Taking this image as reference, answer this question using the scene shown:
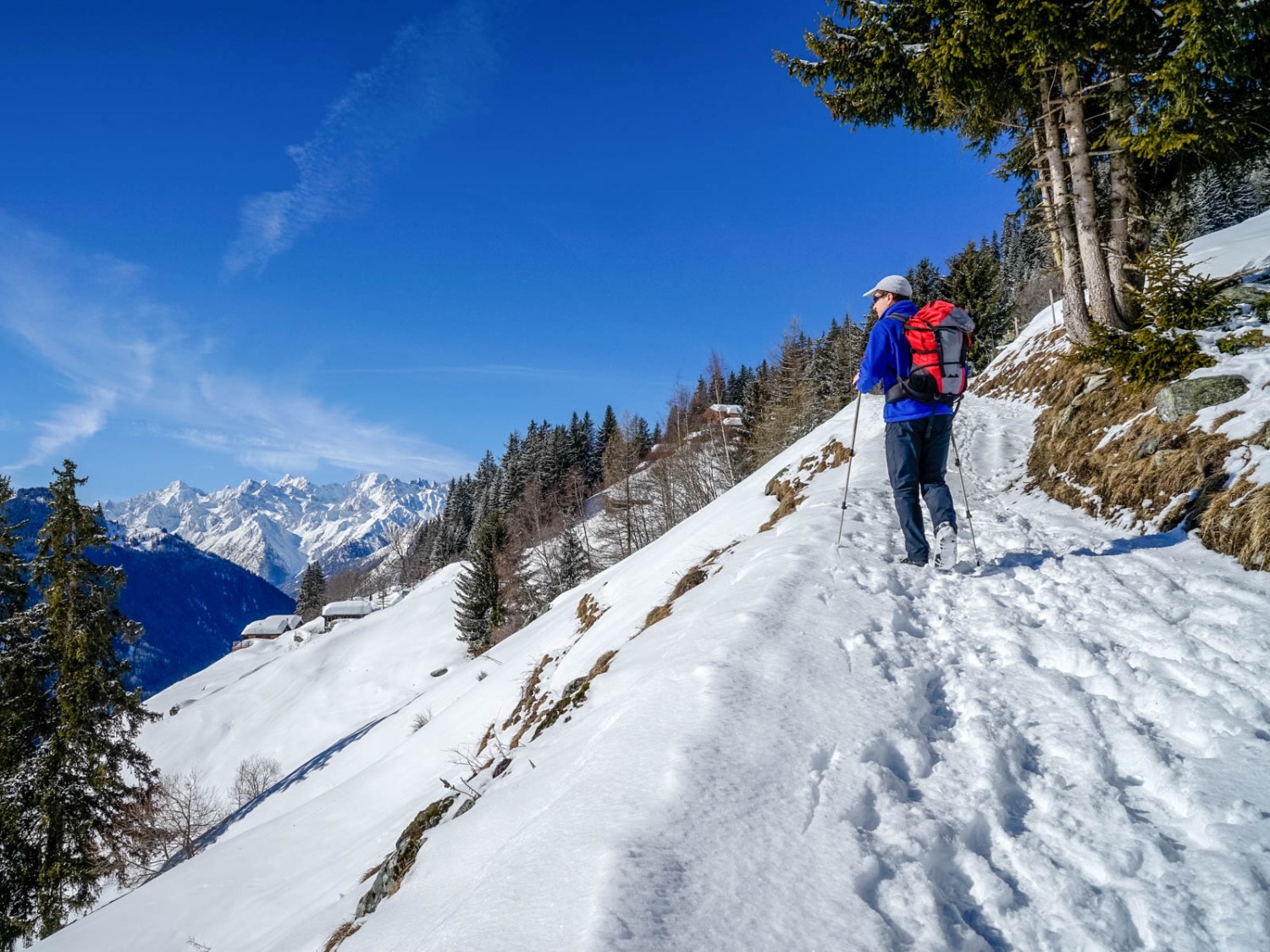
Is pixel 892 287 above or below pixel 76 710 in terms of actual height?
above

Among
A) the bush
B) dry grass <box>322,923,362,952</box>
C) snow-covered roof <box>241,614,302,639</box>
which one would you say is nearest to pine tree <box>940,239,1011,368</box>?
dry grass <box>322,923,362,952</box>

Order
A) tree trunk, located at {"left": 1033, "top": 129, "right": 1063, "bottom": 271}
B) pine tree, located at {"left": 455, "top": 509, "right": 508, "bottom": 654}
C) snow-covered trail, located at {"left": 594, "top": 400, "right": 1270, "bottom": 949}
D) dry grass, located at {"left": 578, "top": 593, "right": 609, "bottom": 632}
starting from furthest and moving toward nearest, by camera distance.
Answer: pine tree, located at {"left": 455, "top": 509, "right": 508, "bottom": 654}
dry grass, located at {"left": 578, "top": 593, "right": 609, "bottom": 632}
tree trunk, located at {"left": 1033, "top": 129, "right": 1063, "bottom": 271}
snow-covered trail, located at {"left": 594, "top": 400, "right": 1270, "bottom": 949}

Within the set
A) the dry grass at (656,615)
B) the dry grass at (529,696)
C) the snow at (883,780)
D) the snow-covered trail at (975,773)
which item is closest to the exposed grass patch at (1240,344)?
the snow at (883,780)

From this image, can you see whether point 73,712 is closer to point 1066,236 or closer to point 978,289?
point 1066,236

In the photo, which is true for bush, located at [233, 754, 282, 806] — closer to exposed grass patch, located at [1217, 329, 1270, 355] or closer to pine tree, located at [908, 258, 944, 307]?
exposed grass patch, located at [1217, 329, 1270, 355]

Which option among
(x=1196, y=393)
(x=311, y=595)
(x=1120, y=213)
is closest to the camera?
(x=1196, y=393)

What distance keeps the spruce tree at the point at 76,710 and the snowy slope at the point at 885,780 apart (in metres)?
11.3

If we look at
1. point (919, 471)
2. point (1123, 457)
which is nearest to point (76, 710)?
point (919, 471)

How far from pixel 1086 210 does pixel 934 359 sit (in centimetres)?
749

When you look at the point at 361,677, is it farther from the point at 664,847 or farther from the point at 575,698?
the point at 664,847

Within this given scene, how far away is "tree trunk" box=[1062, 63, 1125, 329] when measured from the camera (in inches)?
387

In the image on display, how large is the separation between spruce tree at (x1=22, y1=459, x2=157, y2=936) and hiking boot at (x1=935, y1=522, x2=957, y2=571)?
2022 centimetres

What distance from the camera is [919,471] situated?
5734 millimetres

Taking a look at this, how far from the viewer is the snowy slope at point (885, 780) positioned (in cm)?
202
